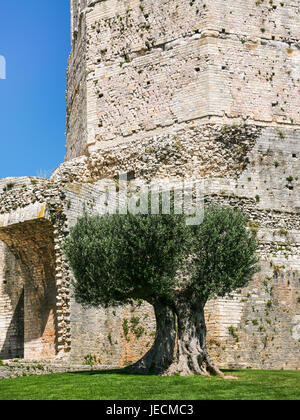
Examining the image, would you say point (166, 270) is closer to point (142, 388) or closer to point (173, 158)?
point (142, 388)

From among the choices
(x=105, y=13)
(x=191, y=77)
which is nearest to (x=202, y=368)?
(x=191, y=77)

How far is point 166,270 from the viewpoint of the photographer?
15281 mm

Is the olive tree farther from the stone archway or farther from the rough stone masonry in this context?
the rough stone masonry

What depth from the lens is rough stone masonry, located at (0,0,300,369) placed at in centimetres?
1842

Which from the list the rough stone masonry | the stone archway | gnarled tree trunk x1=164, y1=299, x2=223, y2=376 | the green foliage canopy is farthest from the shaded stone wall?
gnarled tree trunk x1=164, y1=299, x2=223, y2=376

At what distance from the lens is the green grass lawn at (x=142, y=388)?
11000 millimetres

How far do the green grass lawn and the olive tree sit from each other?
4.32 feet

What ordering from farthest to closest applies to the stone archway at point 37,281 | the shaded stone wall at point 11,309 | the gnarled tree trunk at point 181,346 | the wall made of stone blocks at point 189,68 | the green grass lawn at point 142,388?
1. the wall made of stone blocks at point 189,68
2. the shaded stone wall at point 11,309
3. the stone archway at point 37,281
4. the gnarled tree trunk at point 181,346
5. the green grass lawn at point 142,388

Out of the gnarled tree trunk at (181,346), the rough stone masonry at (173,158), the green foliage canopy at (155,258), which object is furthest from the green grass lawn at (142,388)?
the rough stone masonry at (173,158)

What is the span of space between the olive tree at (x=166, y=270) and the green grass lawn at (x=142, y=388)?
132 centimetres

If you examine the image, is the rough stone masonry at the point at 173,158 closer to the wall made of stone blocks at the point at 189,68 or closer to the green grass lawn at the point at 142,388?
the wall made of stone blocks at the point at 189,68

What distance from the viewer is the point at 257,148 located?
22.6 meters

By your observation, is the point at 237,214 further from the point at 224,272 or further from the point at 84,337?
the point at 84,337
